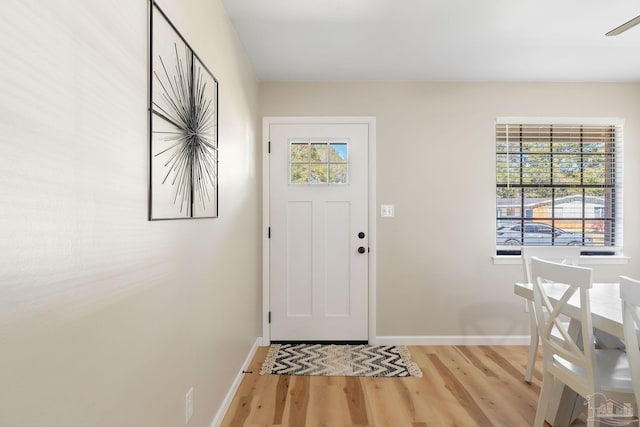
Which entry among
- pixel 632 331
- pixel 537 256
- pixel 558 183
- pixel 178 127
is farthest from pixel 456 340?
pixel 178 127

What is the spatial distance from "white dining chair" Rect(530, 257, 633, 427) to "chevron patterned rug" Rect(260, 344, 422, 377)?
1.03 m

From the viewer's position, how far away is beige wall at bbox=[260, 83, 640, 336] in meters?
3.11

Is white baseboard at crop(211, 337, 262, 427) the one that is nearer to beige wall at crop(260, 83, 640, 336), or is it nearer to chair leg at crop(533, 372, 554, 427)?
beige wall at crop(260, 83, 640, 336)

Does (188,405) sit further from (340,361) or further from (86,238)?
(340,361)

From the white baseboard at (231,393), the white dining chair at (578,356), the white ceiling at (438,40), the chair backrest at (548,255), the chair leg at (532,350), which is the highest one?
the white ceiling at (438,40)

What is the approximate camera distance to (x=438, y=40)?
94.1 inches

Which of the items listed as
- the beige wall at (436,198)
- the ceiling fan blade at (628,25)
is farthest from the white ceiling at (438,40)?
the ceiling fan blade at (628,25)

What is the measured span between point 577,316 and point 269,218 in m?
2.27

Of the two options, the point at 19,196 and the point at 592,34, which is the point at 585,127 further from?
the point at 19,196

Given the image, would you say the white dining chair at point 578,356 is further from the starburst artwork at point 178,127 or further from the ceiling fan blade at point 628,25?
the starburst artwork at point 178,127

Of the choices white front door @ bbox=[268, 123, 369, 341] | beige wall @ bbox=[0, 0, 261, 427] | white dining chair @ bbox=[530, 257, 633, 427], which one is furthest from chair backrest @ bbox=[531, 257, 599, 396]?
beige wall @ bbox=[0, 0, 261, 427]

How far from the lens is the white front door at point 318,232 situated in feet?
10.2

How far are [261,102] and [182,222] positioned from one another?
6.47ft

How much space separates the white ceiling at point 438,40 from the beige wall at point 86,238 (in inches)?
30.7
